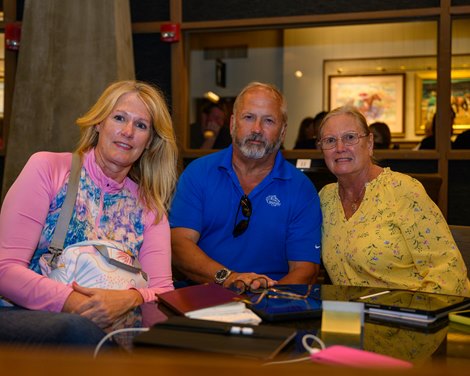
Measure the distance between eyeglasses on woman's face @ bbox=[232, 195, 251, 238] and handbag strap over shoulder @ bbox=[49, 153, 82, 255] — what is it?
0.85 metres

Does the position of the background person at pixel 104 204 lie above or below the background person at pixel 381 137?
below

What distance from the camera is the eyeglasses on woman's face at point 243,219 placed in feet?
9.15

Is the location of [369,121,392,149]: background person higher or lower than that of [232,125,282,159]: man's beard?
higher

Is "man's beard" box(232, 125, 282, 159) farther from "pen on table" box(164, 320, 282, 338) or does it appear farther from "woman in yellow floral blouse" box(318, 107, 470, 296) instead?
"pen on table" box(164, 320, 282, 338)

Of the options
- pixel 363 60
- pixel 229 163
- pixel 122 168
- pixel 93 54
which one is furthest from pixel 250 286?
pixel 363 60

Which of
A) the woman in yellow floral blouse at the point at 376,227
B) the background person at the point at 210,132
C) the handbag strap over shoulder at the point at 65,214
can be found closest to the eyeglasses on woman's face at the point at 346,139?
the woman in yellow floral blouse at the point at 376,227

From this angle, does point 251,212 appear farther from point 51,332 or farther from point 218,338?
point 218,338

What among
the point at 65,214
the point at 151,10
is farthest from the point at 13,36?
the point at 65,214

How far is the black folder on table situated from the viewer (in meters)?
1.07

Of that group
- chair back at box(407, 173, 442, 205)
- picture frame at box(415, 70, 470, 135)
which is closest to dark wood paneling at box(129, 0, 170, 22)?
picture frame at box(415, 70, 470, 135)

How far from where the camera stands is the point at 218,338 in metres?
1.14

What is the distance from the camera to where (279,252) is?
9.34ft

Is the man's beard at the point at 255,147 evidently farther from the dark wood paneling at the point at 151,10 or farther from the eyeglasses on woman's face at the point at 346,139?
the dark wood paneling at the point at 151,10

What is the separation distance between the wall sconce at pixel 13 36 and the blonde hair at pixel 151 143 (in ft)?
12.7
